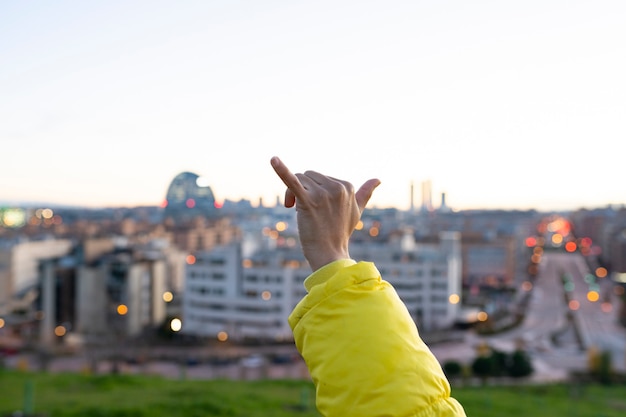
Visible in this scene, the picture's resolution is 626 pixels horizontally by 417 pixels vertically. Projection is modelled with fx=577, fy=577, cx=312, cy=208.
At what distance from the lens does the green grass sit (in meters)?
3.03

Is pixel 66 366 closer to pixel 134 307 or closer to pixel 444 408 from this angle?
pixel 134 307

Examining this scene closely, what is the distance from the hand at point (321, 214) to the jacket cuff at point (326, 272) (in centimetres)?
2

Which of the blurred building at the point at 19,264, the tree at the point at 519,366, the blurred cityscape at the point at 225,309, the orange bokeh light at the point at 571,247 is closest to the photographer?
the tree at the point at 519,366

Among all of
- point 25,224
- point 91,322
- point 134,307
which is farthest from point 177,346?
point 25,224

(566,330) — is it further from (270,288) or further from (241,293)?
(241,293)

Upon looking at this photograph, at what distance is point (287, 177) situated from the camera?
501mm

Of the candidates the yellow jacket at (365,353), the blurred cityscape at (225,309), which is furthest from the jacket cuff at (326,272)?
the blurred cityscape at (225,309)

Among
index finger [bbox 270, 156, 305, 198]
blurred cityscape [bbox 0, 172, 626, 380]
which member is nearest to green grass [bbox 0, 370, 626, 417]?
index finger [bbox 270, 156, 305, 198]

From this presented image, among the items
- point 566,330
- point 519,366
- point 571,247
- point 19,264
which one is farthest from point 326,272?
point 571,247

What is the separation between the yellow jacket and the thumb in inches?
5.8

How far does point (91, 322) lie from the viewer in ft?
37.3

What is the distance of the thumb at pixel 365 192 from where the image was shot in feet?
2.01

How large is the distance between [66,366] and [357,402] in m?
10.00

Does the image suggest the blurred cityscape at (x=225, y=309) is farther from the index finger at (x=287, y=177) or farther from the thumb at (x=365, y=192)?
the index finger at (x=287, y=177)
